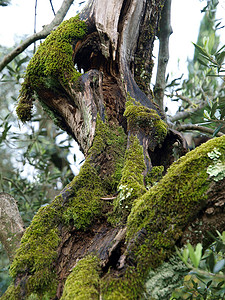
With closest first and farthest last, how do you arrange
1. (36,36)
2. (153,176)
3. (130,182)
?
(130,182), (153,176), (36,36)

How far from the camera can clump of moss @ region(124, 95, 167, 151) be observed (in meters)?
2.21

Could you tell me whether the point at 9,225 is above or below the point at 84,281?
below

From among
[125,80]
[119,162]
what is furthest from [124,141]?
[125,80]

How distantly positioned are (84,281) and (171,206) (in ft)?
1.80

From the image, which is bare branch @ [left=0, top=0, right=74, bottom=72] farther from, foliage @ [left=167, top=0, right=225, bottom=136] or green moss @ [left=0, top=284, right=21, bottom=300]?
green moss @ [left=0, top=284, right=21, bottom=300]

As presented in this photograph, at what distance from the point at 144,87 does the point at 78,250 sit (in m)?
1.79

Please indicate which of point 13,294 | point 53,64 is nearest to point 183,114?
point 53,64

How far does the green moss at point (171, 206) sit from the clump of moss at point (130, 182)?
10.1 inches

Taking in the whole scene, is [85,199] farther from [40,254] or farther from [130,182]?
[40,254]

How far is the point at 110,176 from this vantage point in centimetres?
205

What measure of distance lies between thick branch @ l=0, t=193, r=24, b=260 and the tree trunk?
0.89 m

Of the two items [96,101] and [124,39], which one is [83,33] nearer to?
[124,39]

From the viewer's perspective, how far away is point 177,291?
57.9 inches

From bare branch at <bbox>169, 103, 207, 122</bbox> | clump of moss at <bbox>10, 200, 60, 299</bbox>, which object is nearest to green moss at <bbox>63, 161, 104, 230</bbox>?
clump of moss at <bbox>10, 200, 60, 299</bbox>
